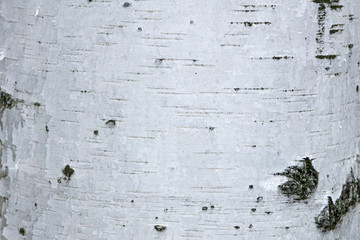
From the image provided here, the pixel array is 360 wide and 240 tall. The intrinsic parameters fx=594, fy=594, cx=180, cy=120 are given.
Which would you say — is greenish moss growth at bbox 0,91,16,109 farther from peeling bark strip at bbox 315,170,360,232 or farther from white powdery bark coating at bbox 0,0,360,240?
peeling bark strip at bbox 315,170,360,232

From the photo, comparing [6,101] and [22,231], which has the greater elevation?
[6,101]

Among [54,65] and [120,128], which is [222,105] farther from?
[54,65]

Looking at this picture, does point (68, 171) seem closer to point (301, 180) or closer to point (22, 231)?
point (22, 231)

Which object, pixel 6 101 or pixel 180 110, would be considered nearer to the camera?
pixel 180 110

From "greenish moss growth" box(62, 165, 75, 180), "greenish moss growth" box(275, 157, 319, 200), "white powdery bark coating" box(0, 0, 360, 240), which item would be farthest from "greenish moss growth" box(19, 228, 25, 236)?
"greenish moss growth" box(275, 157, 319, 200)

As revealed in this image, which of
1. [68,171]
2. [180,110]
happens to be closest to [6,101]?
[68,171]

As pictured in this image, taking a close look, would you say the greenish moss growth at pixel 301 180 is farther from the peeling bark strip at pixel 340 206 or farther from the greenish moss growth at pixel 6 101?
the greenish moss growth at pixel 6 101

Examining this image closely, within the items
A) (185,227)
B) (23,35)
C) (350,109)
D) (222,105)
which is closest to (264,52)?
(222,105)
